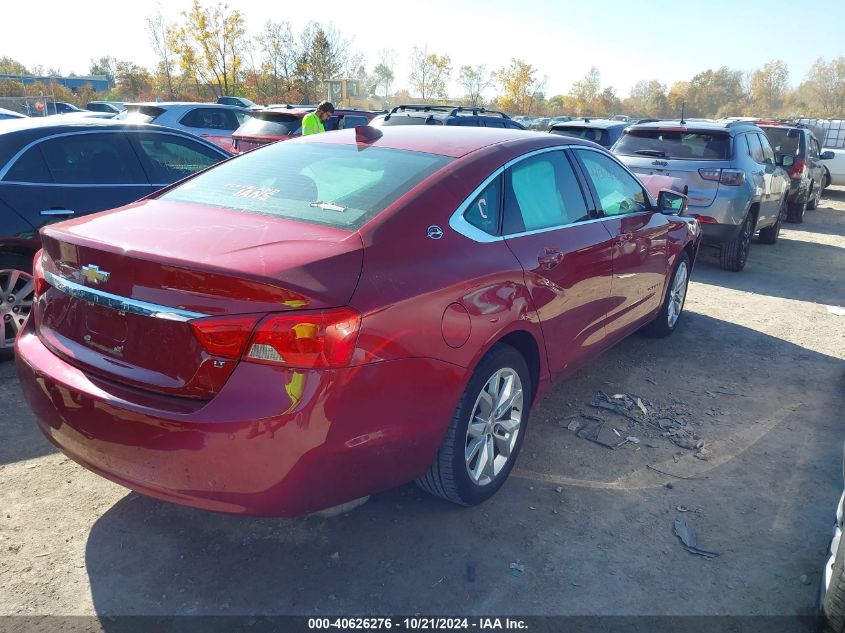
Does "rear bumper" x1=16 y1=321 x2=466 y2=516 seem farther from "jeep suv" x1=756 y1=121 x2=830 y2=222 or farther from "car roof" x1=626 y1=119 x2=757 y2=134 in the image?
"jeep suv" x1=756 y1=121 x2=830 y2=222

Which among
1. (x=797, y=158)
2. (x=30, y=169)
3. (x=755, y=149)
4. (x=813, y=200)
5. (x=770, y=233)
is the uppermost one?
(x=30, y=169)

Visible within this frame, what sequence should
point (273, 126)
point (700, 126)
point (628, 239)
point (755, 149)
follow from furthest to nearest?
point (273, 126) < point (755, 149) < point (700, 126) < point (628, 239)

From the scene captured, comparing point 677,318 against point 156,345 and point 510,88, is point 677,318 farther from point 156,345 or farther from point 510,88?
point 510,88

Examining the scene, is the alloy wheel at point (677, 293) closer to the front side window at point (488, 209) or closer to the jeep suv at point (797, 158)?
the front side window at point (488, 209)

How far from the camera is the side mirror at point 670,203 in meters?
5.04

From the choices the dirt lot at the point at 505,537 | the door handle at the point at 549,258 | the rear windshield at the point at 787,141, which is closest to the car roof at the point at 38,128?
the dirt lot at the point at 505,537

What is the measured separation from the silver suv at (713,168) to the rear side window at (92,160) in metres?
5.93

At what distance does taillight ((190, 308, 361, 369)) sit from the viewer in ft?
7.13

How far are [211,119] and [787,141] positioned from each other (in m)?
11.5

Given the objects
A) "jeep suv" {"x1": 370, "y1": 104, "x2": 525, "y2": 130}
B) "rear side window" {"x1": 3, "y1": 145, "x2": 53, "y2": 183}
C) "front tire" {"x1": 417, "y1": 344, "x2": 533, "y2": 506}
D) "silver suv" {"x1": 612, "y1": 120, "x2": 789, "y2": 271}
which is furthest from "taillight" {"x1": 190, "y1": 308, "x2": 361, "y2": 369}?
"jeep suv" {"x1": 370, "y1": 104, "x2": 525, "y2": 130}

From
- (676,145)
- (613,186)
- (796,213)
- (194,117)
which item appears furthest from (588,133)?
(613,186)

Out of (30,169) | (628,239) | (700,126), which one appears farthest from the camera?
(700,126)

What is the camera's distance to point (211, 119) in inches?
505

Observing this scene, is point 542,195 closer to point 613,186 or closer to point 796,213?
point 613,186
